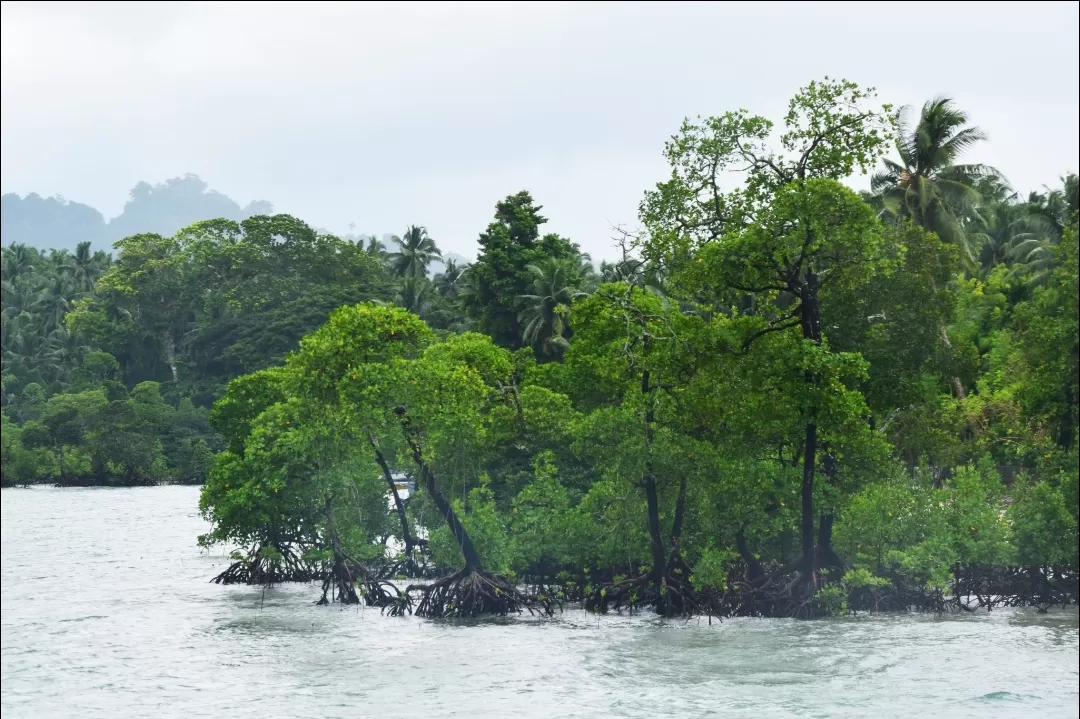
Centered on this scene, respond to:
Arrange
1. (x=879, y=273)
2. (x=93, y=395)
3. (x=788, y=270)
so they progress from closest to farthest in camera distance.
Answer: (x=788, y=270)
(x=879, y=273)
(x=93, y=395)

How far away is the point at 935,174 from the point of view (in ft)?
159

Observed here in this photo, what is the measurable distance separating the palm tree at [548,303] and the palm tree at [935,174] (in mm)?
15124

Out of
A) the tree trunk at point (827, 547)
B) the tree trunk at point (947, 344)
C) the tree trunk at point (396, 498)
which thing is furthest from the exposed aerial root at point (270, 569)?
the tree trunk at point (947, 344)

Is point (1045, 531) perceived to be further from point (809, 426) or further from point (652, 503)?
point (652, 503)

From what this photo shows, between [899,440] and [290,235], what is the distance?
67.6 meters

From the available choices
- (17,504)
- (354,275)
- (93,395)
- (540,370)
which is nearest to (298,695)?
(540,370)

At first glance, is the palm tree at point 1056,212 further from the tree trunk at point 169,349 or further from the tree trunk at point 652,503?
the tree trunk at point 169,349

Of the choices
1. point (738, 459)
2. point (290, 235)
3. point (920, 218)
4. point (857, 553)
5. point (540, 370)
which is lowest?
point (857, 553)

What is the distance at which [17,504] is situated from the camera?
2746 inches

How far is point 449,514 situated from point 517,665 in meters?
5.46

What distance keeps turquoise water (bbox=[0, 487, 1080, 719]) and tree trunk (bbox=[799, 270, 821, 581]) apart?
1794mm

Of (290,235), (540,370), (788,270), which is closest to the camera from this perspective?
(788,270)

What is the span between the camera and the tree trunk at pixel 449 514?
96.7ft

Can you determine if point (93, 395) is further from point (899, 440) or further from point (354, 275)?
point (899, 440)
